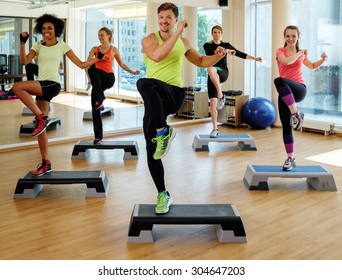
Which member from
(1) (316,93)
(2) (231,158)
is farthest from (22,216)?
(1) (316,93)

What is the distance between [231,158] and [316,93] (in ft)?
9.45

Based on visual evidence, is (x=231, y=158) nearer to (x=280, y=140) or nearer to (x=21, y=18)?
(x=280, y=140)

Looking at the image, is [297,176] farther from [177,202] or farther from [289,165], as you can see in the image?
[177,202]

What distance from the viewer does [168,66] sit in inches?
116

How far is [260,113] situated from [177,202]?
4.01 meters

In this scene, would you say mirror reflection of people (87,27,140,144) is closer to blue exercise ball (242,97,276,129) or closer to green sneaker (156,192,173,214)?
green sneaker (156,192,173,214)

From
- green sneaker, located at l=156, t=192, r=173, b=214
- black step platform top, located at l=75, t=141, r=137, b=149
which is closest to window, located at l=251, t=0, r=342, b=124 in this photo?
black step platform top, located at l=75, t=141, r=137, b=149

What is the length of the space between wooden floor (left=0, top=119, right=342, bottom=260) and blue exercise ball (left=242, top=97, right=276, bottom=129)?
1.65 meters

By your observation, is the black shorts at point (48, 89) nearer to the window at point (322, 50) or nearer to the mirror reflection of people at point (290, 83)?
the mirror reflection of people at point (290, 83)

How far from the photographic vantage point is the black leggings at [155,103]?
2.89m

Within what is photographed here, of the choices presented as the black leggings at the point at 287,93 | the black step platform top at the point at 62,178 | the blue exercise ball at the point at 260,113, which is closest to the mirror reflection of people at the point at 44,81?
the black step platform top at the point at 62,178

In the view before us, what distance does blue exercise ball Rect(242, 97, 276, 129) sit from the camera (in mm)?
7582

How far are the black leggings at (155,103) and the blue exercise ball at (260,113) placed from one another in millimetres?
4725

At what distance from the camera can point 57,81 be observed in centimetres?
417
